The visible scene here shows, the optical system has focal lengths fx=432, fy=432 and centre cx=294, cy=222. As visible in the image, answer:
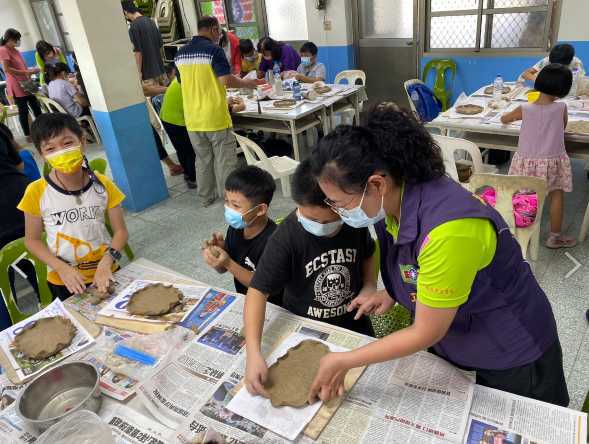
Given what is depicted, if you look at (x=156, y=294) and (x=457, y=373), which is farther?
(x=156, y=294)

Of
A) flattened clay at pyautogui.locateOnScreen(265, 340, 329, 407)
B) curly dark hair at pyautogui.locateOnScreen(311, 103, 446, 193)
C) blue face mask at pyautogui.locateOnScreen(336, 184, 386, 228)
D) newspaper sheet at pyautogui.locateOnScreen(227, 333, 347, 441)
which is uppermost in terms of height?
curly dark hair at pyautogui.locateOnScreen(311, 103, 446, 193)

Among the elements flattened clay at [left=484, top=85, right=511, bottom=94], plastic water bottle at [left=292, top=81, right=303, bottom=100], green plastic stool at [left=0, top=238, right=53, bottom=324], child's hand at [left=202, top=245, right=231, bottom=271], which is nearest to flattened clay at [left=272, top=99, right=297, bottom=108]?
plastic water bottle at [left=292, top=81, right=303, bottom=100]

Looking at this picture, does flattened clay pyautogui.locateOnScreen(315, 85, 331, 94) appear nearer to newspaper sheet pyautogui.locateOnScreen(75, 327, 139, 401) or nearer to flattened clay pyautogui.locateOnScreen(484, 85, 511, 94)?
flattened clay pyautogui.locateOnScreen(484, 85, 511, 94)

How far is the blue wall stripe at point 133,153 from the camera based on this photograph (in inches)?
149

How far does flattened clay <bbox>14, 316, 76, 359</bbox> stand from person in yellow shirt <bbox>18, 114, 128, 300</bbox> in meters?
0.21

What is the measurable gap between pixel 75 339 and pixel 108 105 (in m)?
2.79

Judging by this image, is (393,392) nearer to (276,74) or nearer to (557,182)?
(557,182)

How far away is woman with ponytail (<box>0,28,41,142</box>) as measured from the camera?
6430mm

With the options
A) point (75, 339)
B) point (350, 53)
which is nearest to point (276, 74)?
point (350, 53)

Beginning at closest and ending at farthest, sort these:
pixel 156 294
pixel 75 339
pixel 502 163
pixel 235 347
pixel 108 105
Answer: pixel 235 347, pixel 75 339, pixel 156 294, pixel 108 105, pixel 502 163

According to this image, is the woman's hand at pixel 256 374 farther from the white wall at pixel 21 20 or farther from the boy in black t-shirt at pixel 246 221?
the white wall at pixel 21 20

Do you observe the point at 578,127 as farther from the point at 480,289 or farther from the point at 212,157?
the point at 212,157

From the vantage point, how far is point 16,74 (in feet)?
21.2

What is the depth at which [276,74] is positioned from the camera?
490 cm
